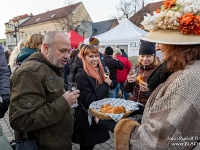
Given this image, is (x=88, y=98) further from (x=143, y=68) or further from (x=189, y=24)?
(x=189, y=24)

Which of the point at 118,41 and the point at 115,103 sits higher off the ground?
the point at 118,41

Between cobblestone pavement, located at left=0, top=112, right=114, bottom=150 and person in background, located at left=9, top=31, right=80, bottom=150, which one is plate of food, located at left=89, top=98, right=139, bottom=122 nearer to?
person in background, located at left=9, top=31, right=80, bottom=150

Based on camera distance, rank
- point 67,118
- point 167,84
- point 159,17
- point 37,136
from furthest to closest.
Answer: point 67,118, point 37,136, point 159,17, point 167,84

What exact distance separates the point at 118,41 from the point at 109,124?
7.32 m

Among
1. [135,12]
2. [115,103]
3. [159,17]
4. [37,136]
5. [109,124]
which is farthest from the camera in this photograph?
[135,12]

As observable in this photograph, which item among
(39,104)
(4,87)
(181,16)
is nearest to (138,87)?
(39,104)

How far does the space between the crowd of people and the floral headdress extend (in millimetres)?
15

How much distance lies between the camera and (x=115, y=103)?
2.18 metres

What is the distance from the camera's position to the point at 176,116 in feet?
3.35

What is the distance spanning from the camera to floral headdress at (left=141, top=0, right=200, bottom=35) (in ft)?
3.76

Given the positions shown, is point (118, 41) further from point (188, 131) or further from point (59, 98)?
point (188, 131)

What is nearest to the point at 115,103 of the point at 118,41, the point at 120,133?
the point at 120,133

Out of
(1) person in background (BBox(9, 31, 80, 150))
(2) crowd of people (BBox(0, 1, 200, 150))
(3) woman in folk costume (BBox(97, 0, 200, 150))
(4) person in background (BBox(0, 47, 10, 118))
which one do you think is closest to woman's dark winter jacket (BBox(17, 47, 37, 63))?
(2) crowd of people (BBox(0, 1, 200, 150))

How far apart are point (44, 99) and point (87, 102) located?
0.75 meters
